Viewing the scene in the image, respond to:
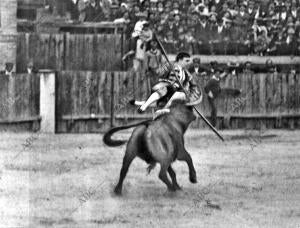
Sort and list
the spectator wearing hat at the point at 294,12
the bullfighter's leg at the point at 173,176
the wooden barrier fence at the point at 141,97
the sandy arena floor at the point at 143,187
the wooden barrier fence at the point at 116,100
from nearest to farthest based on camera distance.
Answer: the sandy arena floor at the point at 143,187, the bullfighter's leg at the point at 173,176, the wooden barrier fence at the point at 116,100, the wooden barrier fence at the point at 141,97, the spectator wearing hat at the point at 294,12

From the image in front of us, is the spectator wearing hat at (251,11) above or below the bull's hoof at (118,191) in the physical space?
above

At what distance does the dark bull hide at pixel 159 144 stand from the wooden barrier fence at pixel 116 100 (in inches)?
227

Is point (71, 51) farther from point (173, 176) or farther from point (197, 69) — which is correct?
point (173, 176)

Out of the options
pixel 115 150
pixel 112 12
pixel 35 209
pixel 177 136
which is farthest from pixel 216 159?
pixel 112 12

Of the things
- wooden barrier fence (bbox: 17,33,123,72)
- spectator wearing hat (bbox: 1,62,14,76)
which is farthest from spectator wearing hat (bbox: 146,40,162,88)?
spectator wearing hat (bbox: 1,62,14,76)

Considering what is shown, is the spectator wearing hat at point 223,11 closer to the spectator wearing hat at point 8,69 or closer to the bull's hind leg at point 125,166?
A: the spectator wearing hat at point 8,69

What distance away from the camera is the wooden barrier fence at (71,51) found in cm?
1823

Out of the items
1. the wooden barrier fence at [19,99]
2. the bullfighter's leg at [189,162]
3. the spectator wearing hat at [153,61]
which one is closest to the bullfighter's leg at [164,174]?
the bullfighter's leg at [189,162]

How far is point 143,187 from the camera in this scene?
11719mm

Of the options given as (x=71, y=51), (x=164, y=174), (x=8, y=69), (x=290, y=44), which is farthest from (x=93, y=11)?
(x=164, y=174)

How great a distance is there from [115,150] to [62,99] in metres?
3.19

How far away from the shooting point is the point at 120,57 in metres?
18.8

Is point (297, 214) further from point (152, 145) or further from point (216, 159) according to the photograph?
point (216, 159)

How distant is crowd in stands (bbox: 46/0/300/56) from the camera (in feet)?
59.6
